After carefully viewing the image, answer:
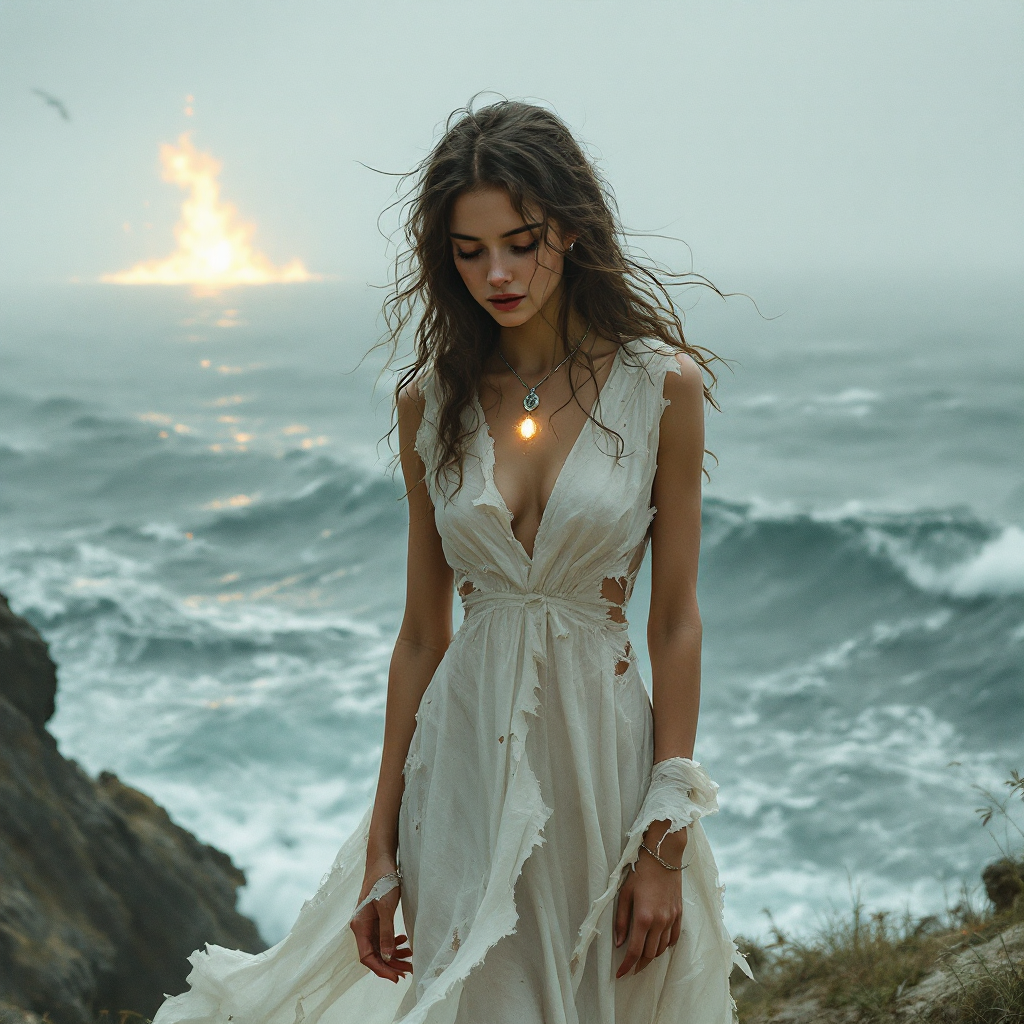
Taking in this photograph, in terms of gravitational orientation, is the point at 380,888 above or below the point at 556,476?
below

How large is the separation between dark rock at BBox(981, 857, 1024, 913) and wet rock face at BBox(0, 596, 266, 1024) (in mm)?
2845

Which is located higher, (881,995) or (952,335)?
(952,335)

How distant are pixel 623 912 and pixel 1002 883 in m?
2.53

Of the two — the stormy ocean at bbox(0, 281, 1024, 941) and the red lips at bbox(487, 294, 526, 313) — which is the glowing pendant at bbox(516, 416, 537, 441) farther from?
the stormy ocean at bbox(0, 281, 1024, 941)

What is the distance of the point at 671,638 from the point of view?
1.87 metres

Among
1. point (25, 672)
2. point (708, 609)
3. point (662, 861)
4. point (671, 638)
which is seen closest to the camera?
point (662, 861)

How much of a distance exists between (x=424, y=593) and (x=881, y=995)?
1.82 m

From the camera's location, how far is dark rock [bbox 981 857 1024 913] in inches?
144

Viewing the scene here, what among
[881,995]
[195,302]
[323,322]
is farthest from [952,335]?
[195,302]

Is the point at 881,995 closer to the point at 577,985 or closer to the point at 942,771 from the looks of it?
A: the point at 577,985

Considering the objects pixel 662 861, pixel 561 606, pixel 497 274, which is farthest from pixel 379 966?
pixel 497 274

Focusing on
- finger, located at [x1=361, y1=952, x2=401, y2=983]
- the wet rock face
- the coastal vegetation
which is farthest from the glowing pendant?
the wet rock face

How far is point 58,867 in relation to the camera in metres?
3.94

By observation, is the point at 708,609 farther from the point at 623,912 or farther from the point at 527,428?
the point at 623,912
